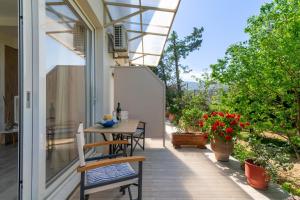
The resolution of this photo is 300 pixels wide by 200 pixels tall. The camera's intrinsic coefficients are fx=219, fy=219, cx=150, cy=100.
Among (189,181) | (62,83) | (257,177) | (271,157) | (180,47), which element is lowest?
(189,181)

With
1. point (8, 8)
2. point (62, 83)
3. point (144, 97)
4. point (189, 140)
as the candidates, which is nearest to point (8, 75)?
point (8, 8)

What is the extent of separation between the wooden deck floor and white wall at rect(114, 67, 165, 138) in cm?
98

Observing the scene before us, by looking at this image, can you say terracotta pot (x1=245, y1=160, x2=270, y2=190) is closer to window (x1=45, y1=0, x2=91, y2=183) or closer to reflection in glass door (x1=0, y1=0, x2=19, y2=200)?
window (x1=45, y1=0, x2=91, y2=183)

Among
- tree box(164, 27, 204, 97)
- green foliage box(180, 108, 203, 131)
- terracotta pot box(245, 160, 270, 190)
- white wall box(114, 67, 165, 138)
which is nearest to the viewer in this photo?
terracotta pot box(245, 160, 270, 190)

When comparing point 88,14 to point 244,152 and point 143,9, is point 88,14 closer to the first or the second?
point 143,9

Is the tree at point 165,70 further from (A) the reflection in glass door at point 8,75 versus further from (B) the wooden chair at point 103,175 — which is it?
(B) the wooden chair at point 103,175

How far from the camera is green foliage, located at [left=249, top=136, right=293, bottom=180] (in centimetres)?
258

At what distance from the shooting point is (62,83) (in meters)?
2.62

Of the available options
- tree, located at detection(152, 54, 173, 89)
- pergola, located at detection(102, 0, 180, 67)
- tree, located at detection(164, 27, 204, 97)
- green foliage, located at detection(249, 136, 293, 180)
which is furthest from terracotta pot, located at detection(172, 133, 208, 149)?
tree, located at detection(152, 54, 173, 89)

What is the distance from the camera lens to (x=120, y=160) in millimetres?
1911

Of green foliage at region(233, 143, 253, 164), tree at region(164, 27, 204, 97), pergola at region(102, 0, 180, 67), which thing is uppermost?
tree at region(164, 27, 204, 97)

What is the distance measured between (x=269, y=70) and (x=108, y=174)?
7.31 feet

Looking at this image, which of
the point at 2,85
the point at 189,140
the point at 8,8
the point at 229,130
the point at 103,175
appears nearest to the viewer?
the point at 103,175

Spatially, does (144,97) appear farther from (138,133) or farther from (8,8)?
(8,8)
